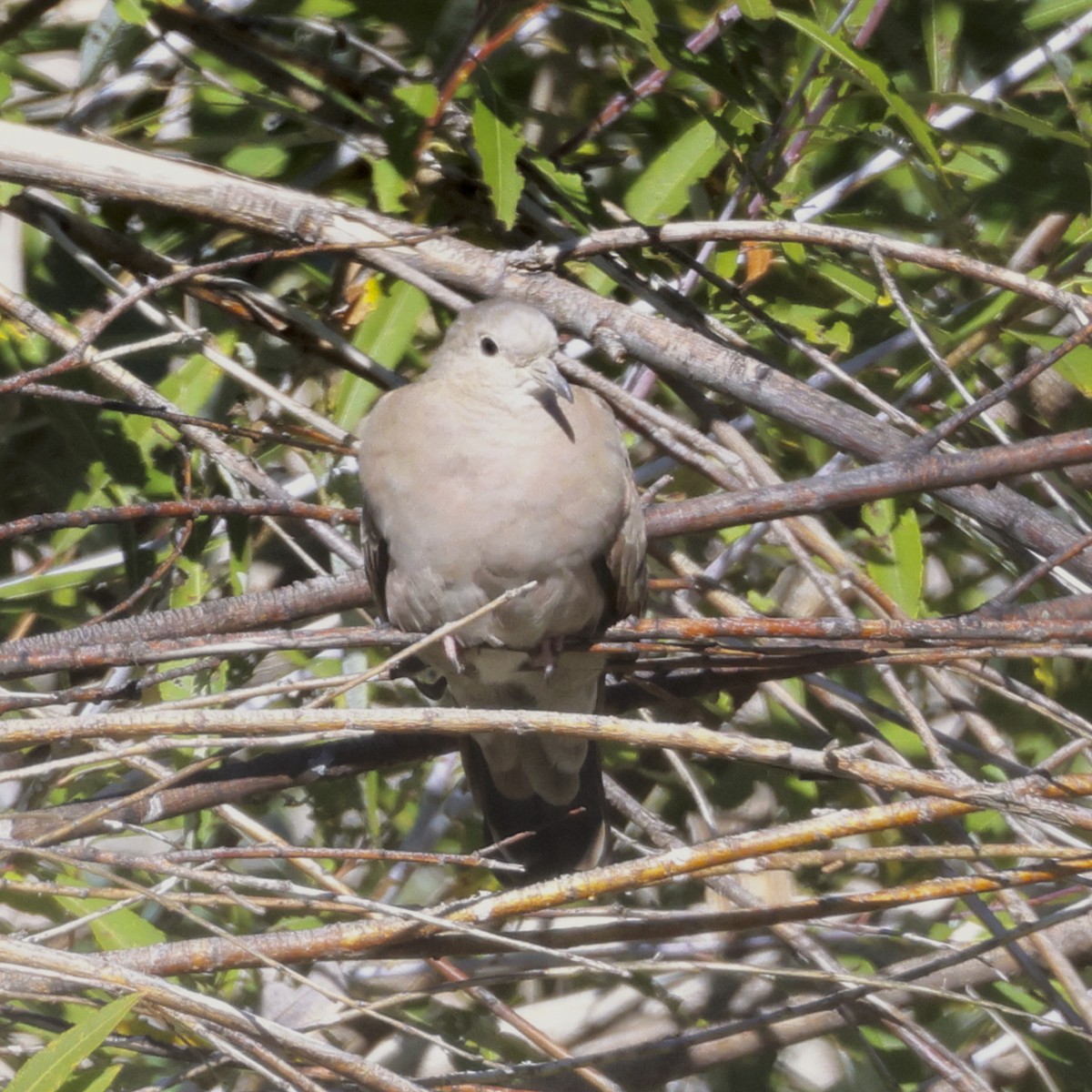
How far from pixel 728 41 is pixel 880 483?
1.14m

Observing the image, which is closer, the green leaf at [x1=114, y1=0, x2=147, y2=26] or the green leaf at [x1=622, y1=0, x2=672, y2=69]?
the green leaf at [x1=622, y1=0, x2=672, y2=69]

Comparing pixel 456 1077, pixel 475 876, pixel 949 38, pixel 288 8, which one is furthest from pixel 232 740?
pixel 949 38

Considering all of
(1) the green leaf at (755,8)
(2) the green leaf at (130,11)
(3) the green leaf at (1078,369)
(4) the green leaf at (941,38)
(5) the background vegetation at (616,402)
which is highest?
(1) the green leaf at (755,8)

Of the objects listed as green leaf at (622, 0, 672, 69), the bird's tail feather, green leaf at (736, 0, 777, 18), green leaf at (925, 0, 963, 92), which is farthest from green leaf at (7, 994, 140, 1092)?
green leaf at (925, 0, 963, 92)

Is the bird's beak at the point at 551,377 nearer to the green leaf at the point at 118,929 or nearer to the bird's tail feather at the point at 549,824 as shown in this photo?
the bird's tail feather at the point at 549,824

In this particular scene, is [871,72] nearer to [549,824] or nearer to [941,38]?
[941,38]

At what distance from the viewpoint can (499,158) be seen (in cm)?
293

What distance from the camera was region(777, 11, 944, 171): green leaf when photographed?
264 centimetres

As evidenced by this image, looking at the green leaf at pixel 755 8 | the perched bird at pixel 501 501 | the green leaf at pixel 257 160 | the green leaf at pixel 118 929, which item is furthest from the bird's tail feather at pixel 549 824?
the green leaf at pixel 755 8

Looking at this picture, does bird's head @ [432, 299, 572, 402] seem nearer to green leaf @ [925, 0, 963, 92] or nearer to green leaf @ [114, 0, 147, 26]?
green leaf @ [114, 0, 147, 26]

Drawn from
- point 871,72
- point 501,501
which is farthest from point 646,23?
point 501,501

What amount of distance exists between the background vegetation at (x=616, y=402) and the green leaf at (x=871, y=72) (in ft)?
0.06

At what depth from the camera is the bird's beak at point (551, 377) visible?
2.87m

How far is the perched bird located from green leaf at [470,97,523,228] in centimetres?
19
